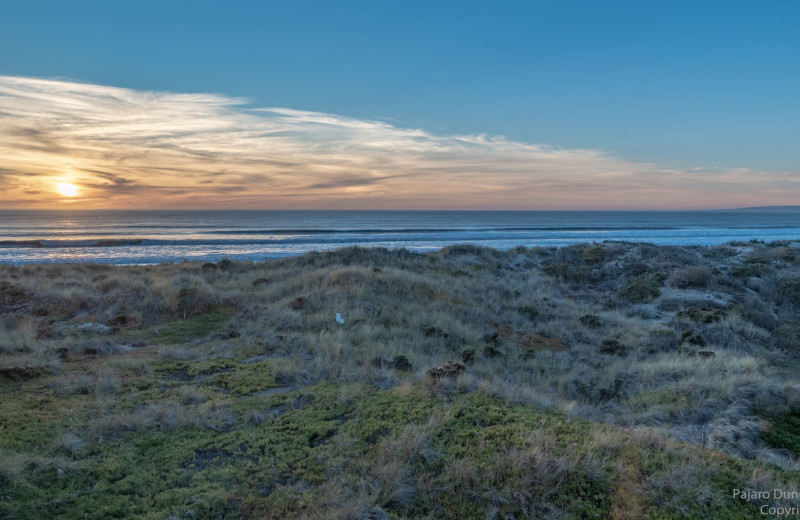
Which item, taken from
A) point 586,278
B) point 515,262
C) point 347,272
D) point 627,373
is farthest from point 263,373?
point 515,262

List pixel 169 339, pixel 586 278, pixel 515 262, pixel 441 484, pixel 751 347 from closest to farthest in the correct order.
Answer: pixel 441 484 → pixel 169 339 → pixel 751 347 → pixel 586 278 → pixel 515 262

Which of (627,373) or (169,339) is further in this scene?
(169,339)

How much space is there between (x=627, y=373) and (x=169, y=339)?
1224 cm

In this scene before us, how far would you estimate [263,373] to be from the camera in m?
8.77

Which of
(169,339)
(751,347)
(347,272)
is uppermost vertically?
(347,272)

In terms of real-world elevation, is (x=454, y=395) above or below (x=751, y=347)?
above

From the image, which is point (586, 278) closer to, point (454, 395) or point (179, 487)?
point (454, 395)

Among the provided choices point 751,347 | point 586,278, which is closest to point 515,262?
point 586,278

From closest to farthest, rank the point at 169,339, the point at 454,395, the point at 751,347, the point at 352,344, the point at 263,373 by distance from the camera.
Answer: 1. the point at 454,395
2. the point at 263,373
3. the point at 352,344
4. the point at 169,339
5. the point at 751,347

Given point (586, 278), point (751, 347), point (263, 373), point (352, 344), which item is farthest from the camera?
point (586, 278)

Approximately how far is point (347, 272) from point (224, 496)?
1458cm

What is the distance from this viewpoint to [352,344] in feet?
36.6

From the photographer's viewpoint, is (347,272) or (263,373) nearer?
(263,373)

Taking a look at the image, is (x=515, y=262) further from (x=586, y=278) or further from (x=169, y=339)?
(x=169, y=339)
